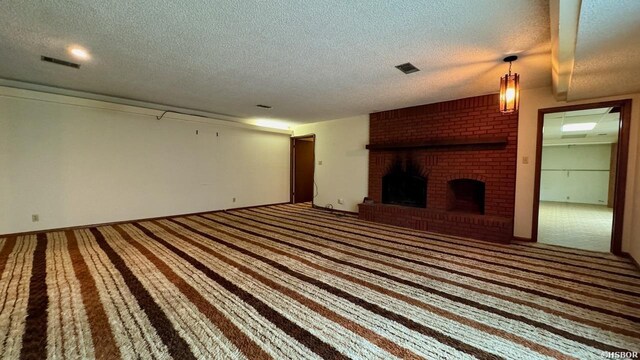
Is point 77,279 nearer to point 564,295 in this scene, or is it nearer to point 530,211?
point 564,295

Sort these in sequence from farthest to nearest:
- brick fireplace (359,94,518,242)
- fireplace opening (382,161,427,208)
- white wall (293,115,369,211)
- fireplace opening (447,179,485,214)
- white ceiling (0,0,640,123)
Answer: white wall (293,115,369,211), fireplace opening (382,161,427,208), fireplace opening (447,179,485,214), brick fireplace (359,94,518,242), white ceiling (0,0,640,123)

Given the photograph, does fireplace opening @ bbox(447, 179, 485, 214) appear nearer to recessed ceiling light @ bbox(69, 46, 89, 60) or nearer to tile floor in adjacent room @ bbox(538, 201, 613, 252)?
tile floor in adjacent room @ bbox(538, 201, 613, 252)

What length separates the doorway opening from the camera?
763cm

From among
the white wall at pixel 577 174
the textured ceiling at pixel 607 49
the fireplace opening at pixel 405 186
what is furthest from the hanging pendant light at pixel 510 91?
the white wall at pixel 577 174

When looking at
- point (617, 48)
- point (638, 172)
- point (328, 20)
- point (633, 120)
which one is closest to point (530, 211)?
point (638, 172)

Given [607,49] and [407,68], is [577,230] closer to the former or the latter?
[607,49]

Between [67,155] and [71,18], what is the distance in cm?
315

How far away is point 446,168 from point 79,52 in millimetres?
5440

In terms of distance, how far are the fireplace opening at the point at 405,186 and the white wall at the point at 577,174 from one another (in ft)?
21.1

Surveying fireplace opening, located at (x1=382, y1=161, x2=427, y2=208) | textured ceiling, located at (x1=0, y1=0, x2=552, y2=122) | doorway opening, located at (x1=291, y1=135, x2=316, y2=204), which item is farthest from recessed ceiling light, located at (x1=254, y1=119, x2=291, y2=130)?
fireplace opening, located at (x1=382, y1=161, x2=427, y2=208)

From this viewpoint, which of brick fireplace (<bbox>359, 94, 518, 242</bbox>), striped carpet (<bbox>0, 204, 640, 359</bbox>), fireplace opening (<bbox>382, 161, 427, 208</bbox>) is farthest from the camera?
fireplace opening (<bbox>382, 161, 427, 208</bbox>)

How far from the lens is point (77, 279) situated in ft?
7.75

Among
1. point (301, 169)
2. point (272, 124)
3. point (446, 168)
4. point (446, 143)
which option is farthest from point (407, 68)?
point (301, 169)

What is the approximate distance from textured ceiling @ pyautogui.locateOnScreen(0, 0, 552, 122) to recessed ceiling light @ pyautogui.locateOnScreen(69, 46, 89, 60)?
0.07 metres
